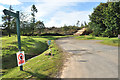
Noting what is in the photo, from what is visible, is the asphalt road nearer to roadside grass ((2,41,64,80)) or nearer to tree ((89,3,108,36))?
roadside grass ((2,41,64,80))

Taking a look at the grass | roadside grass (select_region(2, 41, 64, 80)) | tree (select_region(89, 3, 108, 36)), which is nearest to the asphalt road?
roadside grass (select_region(2, 41, 64, 80))

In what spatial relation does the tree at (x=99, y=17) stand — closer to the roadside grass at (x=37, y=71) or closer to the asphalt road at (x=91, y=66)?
the asphalt road at (x=91, y=66)

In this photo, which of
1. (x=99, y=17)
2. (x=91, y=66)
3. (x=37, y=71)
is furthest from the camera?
(x=99, y=17)

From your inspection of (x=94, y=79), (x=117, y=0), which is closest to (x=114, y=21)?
(x=117, y=0)

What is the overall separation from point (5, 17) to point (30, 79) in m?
39.1

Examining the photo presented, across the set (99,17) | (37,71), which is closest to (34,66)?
(37,71)

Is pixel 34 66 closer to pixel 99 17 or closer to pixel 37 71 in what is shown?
pixel 37 71

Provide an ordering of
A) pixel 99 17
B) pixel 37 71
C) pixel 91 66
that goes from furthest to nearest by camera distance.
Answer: pixel 99 17 < pixel 91 66 < pixel 37 71

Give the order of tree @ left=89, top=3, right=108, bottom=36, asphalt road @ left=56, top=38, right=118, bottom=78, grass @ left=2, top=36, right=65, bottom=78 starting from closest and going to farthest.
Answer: asphalt road @ left=56, top=38, right=118, bottom=78 < grass @ left=2, top=36, right=65, bottom=78 < tree @ left=89, top=3, right=108, bottom=36

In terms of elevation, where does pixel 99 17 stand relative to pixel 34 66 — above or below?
above

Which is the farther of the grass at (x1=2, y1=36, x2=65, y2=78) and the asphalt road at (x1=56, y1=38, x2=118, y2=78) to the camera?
the grass at (x1=2, y1=36, x2=65, y2=78)

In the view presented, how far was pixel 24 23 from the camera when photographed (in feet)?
115

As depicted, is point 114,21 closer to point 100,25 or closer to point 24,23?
point 100,25

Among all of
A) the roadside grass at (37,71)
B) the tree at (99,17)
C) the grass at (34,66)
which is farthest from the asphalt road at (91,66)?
the tree at (99,17)
